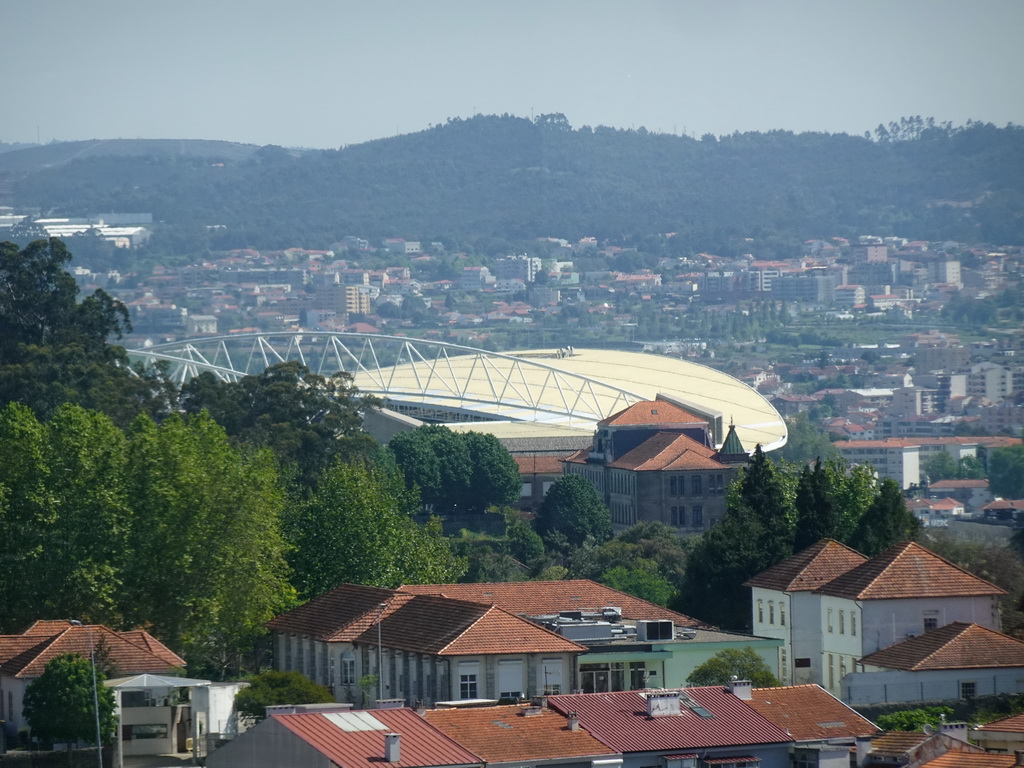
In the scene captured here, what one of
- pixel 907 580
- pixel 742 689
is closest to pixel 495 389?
pixel 907 580

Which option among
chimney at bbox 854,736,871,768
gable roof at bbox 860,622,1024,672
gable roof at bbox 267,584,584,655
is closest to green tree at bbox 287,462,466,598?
gable roof at bbox 267,584,584,655

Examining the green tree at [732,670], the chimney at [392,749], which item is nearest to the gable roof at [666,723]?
the chimney at [392,749]

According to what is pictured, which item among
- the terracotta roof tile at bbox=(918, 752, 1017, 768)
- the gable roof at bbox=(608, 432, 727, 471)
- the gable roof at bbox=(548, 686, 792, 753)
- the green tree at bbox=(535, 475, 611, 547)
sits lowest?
the green tree at bbox=(535, 475, 611, 547)

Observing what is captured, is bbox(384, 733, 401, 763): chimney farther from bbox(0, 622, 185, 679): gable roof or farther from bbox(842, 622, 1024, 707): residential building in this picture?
bbox(842, 622, 1024, 707): residential building

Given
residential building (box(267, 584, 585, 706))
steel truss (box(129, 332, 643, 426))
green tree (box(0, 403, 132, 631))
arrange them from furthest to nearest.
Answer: steel truss (box(129, 332, 643, 426))
green tree (box(0, 403, 132, 631))
residential building (box(267, 584, 585, 706))

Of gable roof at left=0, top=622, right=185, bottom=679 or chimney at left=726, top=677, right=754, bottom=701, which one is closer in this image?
chimney at left=726, top=677, right=754, bottom=701

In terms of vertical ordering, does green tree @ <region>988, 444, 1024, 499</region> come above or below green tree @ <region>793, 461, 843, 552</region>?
below
